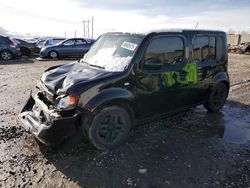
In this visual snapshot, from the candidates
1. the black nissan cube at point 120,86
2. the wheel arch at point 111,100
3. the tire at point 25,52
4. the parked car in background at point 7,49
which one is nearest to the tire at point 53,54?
the parked car in background at point 7,49

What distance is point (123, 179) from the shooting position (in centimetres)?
328

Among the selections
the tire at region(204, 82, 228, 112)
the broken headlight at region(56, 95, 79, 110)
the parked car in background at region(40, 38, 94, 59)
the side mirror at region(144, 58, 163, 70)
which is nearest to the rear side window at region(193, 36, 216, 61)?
the tire at region(204, 82, 228, 112)

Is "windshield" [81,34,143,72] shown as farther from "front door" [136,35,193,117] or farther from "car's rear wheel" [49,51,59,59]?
"car's rear wheel" [49,51,59,59]

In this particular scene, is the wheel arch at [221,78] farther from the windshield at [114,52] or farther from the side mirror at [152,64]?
the windshield at [114,52]

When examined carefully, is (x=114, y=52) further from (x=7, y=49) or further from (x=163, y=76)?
(x=7, y=49)

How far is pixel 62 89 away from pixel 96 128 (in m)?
0.77

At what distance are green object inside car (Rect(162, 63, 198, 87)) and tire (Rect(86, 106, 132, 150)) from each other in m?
1.02

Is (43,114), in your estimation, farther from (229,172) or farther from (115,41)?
(229,172)

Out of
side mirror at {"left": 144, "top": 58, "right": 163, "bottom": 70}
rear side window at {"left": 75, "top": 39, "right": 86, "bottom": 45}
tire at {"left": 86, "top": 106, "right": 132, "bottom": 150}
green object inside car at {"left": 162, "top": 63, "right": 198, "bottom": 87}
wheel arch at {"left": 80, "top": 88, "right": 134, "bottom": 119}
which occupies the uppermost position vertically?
rear side window at {"left": 75, "top": 39, "right": 86, "bottom": 45}

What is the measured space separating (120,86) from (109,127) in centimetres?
67

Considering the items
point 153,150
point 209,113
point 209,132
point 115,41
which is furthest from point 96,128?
point 209,113

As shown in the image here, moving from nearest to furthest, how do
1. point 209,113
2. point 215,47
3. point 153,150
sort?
point 153,150, point 215,47, point 209,113

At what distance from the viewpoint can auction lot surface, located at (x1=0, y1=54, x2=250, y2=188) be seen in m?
3.26

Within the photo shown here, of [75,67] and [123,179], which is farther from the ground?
[75,67]
